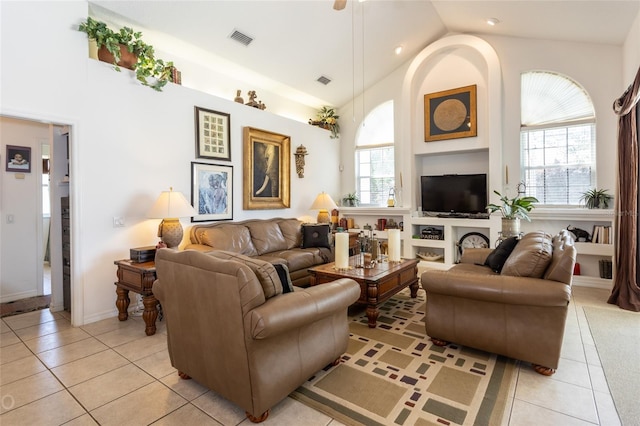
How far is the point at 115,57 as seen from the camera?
143 inches

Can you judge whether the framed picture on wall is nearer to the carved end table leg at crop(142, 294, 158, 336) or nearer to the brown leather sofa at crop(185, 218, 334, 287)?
the brown leather sofa at crop(185, 218, 334, 287)

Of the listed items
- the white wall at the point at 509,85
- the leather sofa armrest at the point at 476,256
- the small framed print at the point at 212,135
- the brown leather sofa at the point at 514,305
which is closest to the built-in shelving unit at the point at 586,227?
the white wall at the point at 509,85

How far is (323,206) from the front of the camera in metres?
6.20

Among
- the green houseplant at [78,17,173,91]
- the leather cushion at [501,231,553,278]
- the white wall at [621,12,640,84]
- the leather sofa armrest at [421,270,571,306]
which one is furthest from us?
the white wall at [621,12,640,84]

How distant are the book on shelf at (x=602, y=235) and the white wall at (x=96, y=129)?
594cm

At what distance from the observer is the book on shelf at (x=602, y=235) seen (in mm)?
4699

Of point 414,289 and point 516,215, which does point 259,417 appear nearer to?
point 414,289

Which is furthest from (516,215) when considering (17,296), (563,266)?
(17,296)

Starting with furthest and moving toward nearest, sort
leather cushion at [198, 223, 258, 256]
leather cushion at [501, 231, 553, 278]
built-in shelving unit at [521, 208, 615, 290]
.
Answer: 1. built-in shelving unit at [521, 208, 615, 290]
2. leather cushion at [198, 223, 258, 256]
3. leather cushion at [501, 231, 553, 278]

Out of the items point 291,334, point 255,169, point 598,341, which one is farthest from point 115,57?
point 598,341

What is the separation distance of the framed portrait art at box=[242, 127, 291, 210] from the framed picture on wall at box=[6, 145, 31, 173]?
2.92m

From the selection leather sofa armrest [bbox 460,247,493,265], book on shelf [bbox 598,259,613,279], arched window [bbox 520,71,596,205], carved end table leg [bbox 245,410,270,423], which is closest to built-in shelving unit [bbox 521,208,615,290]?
book on shelf [bbox 598,259,613,279]

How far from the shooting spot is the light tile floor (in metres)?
1.98

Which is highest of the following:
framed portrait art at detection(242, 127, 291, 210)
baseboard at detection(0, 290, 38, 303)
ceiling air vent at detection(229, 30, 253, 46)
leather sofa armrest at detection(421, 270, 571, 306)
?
ceiling air vent at detection(229, 30, 253, 46)
